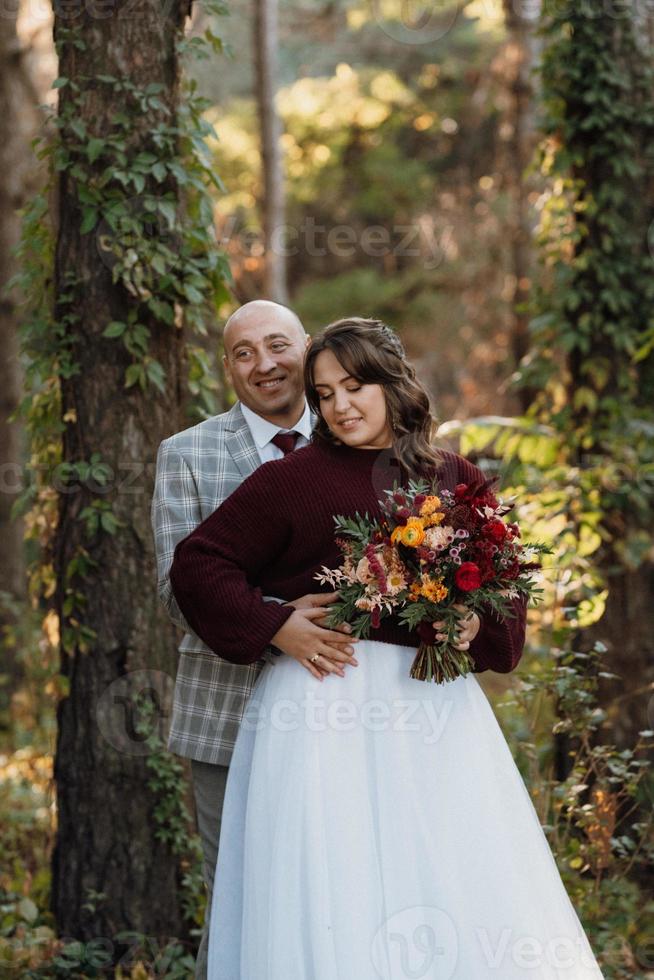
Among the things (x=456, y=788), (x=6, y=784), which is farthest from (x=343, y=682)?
(x=6, y=784)

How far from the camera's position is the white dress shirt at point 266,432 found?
3.46m

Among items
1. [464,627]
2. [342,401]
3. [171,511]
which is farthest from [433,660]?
[171,511]

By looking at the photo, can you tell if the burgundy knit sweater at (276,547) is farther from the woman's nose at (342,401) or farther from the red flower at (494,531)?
the red flower at (494,531)

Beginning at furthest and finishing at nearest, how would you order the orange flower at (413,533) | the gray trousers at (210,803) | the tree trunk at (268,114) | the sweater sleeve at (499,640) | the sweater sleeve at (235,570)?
the tree trunk at (268,114) < the gray trousers at (210,803) < the sweater sleeve at (499,640) < the sweater sleeve at (235,570) < the orange flower at (413,533)

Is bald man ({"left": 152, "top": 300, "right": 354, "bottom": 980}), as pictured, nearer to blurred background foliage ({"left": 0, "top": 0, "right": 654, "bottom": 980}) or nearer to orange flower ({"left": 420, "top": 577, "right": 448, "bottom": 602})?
orange flower ({"left": 420, "top": 577, "right": 448, "bottom": 602})

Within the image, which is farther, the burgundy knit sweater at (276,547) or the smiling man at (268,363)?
the smiling man at (268,363)

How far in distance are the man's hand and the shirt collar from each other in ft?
2.34

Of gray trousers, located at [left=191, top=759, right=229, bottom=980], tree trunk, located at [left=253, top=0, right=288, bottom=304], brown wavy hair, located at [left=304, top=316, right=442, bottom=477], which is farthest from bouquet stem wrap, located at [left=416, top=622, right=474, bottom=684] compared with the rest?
tree trunk, located at [left=253, top=0, right=288, bottom=304]

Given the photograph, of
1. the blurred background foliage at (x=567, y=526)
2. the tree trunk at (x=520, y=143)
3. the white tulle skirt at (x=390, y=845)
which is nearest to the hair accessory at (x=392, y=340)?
the white tulle skirt at (x=390, y=845)

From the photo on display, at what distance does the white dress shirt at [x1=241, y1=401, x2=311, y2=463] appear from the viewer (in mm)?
3461

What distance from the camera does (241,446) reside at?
346 cm

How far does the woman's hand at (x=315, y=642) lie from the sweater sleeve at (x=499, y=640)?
Answer: 0.35m

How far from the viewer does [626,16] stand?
A: 5.99 meters

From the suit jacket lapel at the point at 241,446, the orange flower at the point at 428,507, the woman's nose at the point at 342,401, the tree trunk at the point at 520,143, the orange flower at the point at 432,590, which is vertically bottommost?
the orange flower at the point at 432,590
